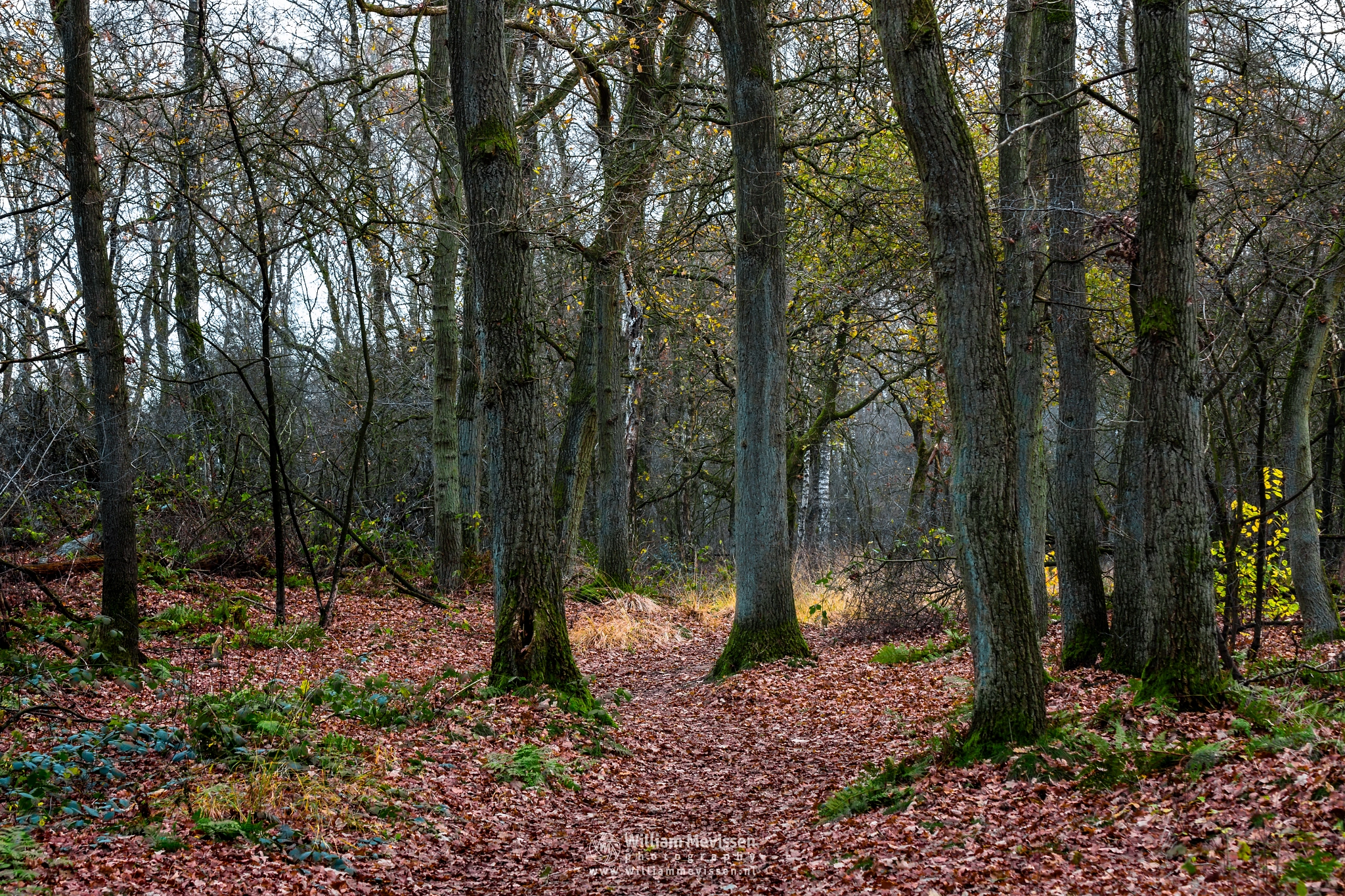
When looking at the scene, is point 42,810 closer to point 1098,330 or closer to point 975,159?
point 975,159

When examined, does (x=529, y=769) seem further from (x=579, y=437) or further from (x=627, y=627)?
(x=579, y=437)

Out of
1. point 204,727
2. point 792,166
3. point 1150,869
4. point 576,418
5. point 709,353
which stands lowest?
point 1150,869

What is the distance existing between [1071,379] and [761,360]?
10.3 ft

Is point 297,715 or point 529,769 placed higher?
point 297,715

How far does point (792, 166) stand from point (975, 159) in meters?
6.60

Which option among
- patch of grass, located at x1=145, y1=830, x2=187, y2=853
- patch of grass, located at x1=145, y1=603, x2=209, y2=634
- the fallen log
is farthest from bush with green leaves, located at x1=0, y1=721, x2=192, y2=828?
the fallen log

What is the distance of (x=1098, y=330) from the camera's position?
10359 millimetres

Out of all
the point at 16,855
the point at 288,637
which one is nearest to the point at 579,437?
the point at 288,637

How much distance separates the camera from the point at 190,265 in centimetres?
1355

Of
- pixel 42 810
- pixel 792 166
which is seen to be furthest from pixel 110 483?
pixel 792 166

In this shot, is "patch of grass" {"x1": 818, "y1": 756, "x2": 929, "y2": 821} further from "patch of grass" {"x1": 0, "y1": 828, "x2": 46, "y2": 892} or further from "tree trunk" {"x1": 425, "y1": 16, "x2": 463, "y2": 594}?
"tree trunk" {"x1": 425, "y1": 16, "x2": 463, "y2": 594}

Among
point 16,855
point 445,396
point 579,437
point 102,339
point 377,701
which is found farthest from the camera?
point 579,437

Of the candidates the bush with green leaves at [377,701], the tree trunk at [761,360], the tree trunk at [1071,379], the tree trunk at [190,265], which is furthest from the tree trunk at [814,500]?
the bush with green leaves at [377,701]

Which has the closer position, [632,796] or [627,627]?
[632,796]
